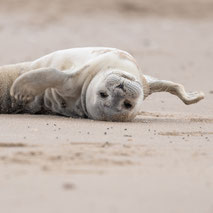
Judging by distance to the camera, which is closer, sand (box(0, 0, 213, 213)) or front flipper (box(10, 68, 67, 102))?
sand (box(0, 0, 213, 213))

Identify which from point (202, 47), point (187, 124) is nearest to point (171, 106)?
point (187, 124)

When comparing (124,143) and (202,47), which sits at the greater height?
(124,143)

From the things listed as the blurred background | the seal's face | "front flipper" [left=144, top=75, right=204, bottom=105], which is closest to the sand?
the seal's face

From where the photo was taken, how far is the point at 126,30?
18391mm

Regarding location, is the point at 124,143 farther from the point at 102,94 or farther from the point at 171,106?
the point at 171,106

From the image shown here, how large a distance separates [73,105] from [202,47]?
961 centimetres

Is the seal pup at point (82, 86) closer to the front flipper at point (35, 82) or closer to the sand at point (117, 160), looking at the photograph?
the front flipper at point (35, 82)

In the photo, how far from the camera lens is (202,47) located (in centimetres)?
1702

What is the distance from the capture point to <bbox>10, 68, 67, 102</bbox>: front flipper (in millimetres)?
7316

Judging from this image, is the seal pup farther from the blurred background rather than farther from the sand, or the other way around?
the blurred background

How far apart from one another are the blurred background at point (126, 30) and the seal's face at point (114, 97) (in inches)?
200

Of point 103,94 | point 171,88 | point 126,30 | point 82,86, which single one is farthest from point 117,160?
point 126,30

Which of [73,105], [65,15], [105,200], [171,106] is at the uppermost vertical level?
[105,200]

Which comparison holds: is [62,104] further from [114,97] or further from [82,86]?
[114,97]
